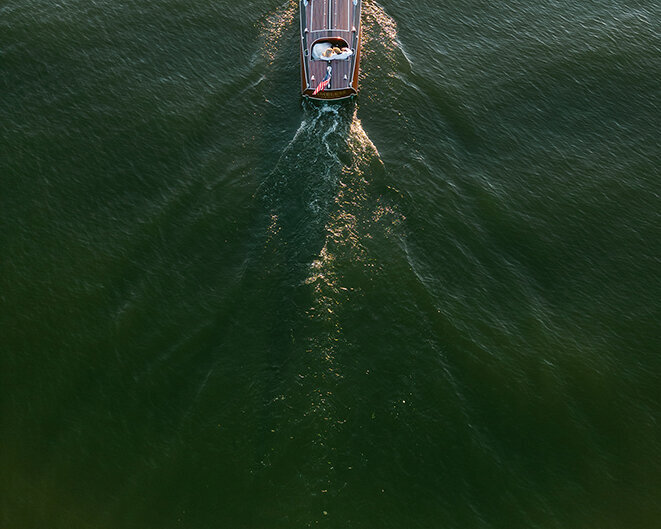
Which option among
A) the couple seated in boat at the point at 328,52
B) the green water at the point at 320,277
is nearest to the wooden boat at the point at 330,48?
the couple seated in boat at the point at 328,52

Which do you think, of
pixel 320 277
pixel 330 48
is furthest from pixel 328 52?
pixel 320 277

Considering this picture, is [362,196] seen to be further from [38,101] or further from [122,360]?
[38,101]

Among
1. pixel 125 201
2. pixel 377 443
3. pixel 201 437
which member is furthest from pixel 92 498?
pixel 125 201

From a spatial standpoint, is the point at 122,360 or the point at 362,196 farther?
the point at 362,196

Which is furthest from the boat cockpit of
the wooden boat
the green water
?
the green water

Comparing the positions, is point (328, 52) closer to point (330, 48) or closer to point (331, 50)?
point (331, 50)

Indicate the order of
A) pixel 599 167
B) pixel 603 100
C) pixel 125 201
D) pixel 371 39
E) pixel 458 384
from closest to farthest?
pixel 458 384, pixel 125 201, pixel 599 167, pixel 603 100, pixel 371 39
